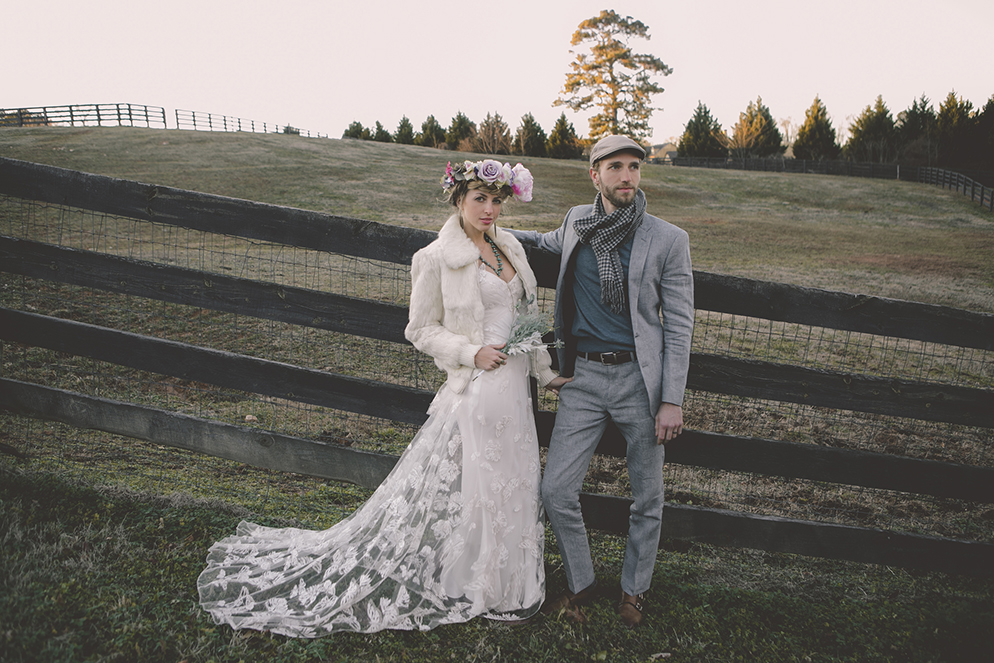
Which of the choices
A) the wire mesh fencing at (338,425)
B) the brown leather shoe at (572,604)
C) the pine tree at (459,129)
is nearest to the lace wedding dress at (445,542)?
the brown leather shoe at (572,604)

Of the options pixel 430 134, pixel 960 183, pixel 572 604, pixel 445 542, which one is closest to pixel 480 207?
pixel 445 542

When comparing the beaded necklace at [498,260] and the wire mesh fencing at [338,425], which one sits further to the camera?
the wire mesh fencing at [338,425]

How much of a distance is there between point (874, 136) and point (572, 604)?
53.1 meters

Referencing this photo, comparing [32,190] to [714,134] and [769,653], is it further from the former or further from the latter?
[714,134]

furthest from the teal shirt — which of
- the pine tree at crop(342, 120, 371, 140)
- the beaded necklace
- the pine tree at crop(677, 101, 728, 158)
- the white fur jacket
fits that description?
the pine tree at crop(342, 120, 371, 140)

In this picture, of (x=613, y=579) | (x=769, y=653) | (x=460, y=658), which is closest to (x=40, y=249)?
(x=460, y=658)

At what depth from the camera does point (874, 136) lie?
4488 centimetres

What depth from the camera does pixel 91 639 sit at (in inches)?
98.6

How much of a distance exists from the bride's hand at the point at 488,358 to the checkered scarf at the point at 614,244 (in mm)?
583

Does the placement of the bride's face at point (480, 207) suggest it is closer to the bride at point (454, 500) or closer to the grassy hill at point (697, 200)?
the bride at point (454, 500)

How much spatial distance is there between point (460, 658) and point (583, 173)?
105 ft

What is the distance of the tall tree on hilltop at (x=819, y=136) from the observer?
152ft

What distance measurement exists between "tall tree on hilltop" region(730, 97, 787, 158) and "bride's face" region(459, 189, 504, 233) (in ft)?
167

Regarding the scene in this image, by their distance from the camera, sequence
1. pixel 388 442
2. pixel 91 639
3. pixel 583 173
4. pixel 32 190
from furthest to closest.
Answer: pixel 583 173 → pixel 388 442 → pixel 32 190 → pixel 91 639
